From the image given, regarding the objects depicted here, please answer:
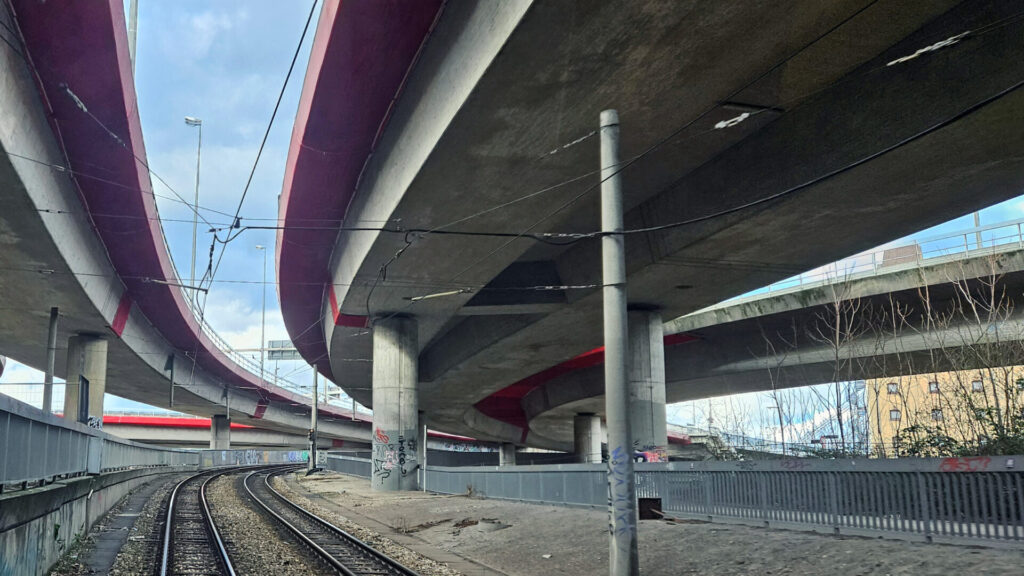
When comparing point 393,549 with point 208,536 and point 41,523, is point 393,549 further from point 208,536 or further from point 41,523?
point 41,523

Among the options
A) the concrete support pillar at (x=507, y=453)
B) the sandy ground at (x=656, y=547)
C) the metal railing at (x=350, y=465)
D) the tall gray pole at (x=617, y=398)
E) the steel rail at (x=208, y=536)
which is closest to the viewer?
the sandy ground at (x=656, y=547)

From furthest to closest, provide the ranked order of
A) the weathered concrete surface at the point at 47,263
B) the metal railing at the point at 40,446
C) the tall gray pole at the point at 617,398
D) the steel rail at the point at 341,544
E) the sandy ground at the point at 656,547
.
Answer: the weathered concrete surface at the point at 47,263 < the steel rail at the point at 341,544 < the tall gray pole at the point at 617,398 < the metal railing at the point at 40,446 < the sandy ground at the point at 656,547

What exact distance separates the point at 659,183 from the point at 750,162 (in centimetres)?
313

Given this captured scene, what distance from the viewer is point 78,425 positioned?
59.6 ft

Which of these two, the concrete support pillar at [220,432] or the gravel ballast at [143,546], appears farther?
the concrete support pillar at [220,432]

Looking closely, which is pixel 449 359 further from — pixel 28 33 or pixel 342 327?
pixel 28 33

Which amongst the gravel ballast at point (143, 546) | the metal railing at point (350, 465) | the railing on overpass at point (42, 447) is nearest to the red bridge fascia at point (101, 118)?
the railing on overpass at point (42, 447)

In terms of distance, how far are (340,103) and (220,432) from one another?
75114 mm

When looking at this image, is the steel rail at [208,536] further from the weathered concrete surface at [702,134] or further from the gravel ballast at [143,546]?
the weathered concrete surface at [702,134]

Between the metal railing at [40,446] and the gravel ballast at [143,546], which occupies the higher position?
the metal railing at [40,446]

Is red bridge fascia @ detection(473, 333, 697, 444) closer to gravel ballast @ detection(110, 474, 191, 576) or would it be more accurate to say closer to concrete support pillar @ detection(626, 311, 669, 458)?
concrete support pillar @ detection(626, 311, 669, 458)

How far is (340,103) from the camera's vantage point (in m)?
19.4

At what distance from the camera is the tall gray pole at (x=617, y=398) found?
1180cm

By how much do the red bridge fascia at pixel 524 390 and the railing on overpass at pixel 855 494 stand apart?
21.2 meters
